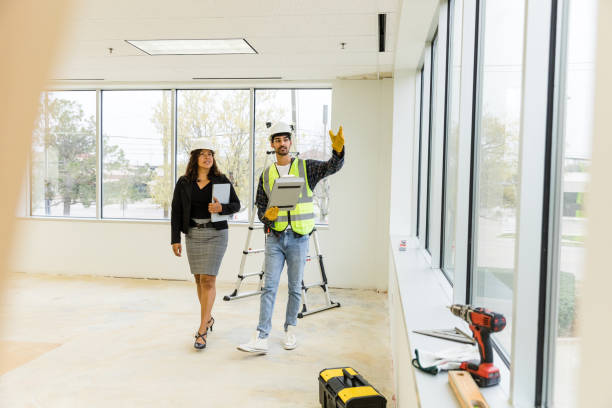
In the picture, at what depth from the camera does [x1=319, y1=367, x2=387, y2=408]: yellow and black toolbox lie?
218cm

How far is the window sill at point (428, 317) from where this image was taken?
45.8 inches

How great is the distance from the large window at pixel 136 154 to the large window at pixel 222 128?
180mm

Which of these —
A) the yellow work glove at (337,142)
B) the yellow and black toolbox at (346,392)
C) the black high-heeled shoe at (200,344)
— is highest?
the yellow work glove at (337,142)

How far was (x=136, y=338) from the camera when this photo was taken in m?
3.71

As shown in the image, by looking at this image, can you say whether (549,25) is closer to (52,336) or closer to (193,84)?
(52,336)

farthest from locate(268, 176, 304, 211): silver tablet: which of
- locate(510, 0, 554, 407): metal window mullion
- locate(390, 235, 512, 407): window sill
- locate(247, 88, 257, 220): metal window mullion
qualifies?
locate(247, 88, 257, 220): metal window mullion

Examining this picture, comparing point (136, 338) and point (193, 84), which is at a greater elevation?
point (193, 84)

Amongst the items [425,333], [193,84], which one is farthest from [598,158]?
[193,84]

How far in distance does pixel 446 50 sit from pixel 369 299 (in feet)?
10.2

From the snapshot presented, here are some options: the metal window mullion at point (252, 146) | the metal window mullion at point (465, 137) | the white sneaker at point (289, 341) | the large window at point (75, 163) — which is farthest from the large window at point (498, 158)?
the large window at point (75, 163)

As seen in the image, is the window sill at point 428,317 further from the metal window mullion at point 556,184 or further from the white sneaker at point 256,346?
the white sneaker at point 256,346

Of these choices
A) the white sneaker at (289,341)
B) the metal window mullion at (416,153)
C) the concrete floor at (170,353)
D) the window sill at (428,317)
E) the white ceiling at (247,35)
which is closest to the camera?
the window sill at (428,317)

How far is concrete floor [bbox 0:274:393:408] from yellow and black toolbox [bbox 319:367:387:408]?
0.79 feet

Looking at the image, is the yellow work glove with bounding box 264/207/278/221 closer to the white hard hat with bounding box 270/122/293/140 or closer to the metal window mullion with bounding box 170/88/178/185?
the white hard hat with bounding box 270/122/293/140
